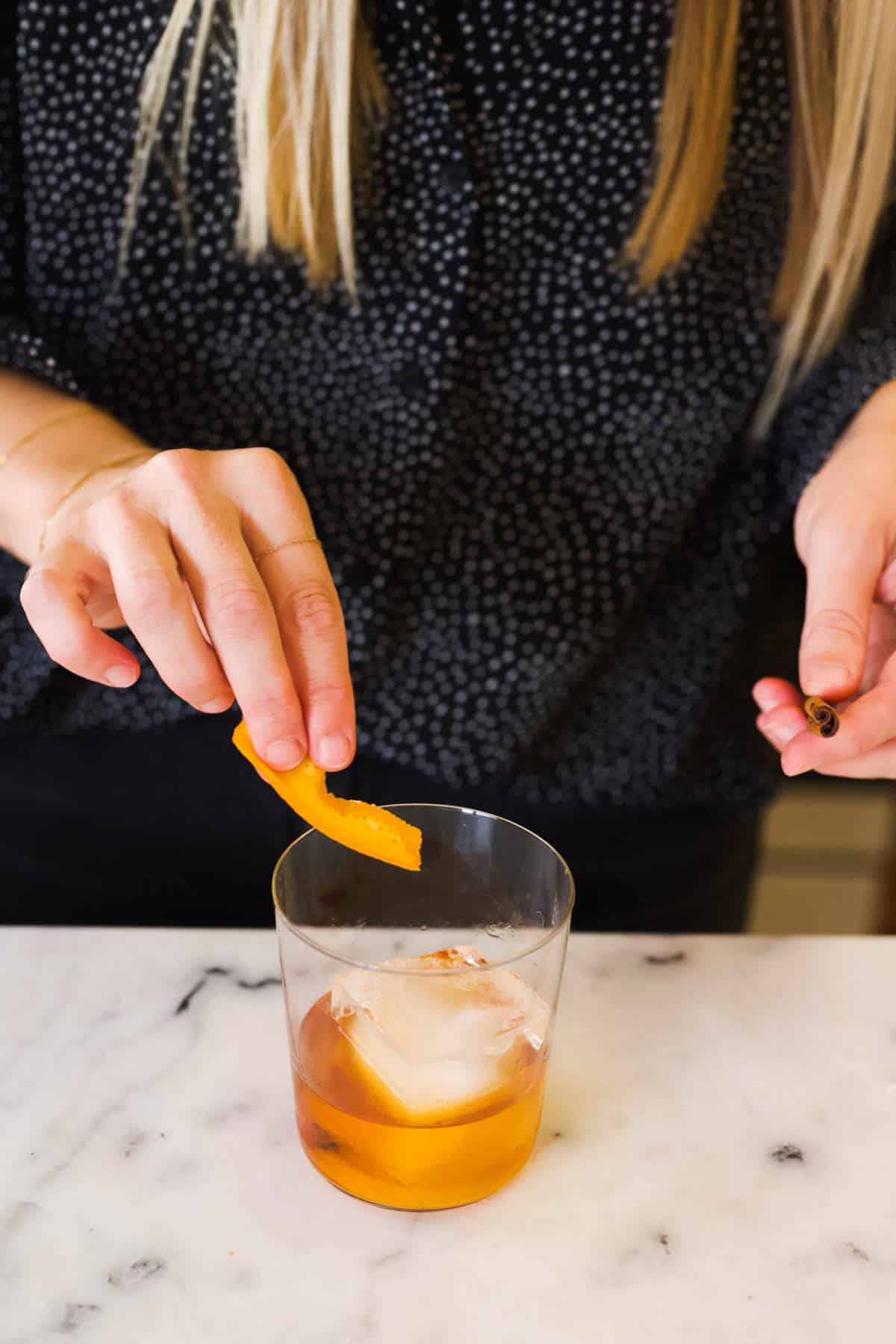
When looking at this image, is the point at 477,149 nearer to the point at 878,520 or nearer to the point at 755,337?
the point at 755,337

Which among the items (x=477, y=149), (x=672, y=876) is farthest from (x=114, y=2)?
(x=672, y=876)

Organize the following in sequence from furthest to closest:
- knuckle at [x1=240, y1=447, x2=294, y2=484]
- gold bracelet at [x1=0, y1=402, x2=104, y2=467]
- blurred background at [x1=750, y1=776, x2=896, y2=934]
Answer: blurred background at [x1=750, y1=776, x2=896, y2=934] → gold bracelet at [x1=0, y1=402, x2=104, y2=467] → knuckle at [x1=240, y1=447, x2=294, y2=484]

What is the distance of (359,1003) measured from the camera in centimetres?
58

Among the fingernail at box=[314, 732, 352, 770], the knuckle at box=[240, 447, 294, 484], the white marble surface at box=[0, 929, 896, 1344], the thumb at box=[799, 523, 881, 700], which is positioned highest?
the knuckle at box=[240, 447, 294, 484]

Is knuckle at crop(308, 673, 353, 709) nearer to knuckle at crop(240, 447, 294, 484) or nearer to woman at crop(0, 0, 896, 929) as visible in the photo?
knuckle at crop(240, 447, 294, 484)

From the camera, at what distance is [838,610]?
2.28 ft

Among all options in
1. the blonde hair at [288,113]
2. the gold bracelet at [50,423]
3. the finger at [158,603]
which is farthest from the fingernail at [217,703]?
the blonde hair at [288,113]

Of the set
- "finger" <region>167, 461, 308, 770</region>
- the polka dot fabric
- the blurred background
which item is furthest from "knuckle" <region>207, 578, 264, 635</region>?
the blurred background

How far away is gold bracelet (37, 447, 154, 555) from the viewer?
2.24 ft

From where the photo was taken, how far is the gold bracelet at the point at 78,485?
26.9 inches

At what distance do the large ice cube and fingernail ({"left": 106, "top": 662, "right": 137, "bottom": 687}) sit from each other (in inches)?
6.9

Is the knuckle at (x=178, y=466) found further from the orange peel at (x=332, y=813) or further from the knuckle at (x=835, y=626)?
the knuckle at (x=835, y=626)

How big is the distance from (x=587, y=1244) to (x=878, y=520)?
448 millimetres

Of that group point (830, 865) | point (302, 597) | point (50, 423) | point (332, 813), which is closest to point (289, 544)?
point (302, 597)
